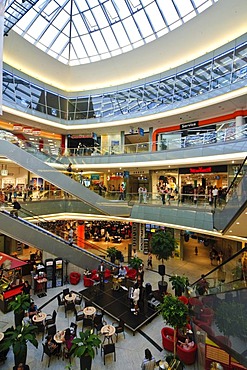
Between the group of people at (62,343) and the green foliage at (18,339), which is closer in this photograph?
the green foliage at (18,339)

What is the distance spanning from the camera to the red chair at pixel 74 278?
1416 cm

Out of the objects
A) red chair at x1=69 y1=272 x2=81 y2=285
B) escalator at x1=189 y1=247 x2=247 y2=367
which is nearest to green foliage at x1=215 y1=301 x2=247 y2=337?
escalator at x1=189 y1=247 x2=247 y2=367

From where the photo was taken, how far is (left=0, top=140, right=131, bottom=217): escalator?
14.3m

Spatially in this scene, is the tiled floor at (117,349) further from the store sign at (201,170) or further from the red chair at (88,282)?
the store sign at (201,170)

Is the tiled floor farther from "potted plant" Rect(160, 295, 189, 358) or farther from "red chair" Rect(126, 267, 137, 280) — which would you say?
"red chair" Rect(126, 267, 137, 280)

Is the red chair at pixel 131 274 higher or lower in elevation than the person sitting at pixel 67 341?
lower

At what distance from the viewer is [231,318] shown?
16.7ft

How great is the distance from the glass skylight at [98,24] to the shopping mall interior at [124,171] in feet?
0.34

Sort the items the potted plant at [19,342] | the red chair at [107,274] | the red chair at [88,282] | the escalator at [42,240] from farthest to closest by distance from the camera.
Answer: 1. the red chair at [107,274]
2. the red chair at [88,282]
3. the escalator at [42,240]
4. the potted plant at [19,342]

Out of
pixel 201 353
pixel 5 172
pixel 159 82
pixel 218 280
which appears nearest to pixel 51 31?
pixel 159 82

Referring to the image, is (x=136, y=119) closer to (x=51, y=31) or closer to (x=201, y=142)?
(x=201, y=142)

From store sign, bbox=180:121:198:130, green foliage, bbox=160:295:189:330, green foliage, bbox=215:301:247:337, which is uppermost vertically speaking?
store sign, bbox=180:121:198:130

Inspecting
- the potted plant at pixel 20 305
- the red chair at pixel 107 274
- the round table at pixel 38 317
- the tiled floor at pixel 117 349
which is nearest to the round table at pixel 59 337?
the tiled floor at pixel 117 349

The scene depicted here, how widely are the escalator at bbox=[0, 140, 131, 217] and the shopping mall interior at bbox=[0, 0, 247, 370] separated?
0.08 m
